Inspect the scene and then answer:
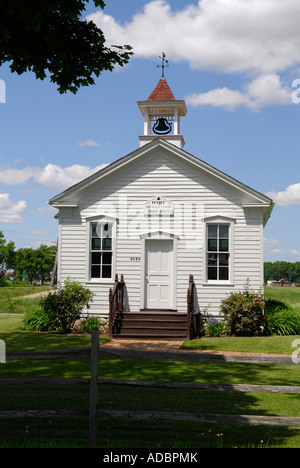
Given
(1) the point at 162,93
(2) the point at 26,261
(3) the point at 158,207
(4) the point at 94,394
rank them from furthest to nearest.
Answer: (2) the point at 26,261, (1) the point at 162,93, (3) the point at 158,207, (4) the point at 94,394

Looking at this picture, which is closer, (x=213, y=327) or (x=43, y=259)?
(x=213, y=327)

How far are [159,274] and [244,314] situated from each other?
3.29 m

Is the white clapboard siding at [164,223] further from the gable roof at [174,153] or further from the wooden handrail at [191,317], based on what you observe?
the wooden handrail at [191,317]

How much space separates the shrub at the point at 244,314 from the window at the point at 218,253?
994mm

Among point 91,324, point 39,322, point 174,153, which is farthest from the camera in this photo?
point 174,153

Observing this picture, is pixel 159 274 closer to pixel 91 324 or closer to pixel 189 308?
pixel 189 308

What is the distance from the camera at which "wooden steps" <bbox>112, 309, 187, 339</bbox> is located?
16.0m

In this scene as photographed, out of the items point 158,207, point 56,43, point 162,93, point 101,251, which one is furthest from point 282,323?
point 56,43

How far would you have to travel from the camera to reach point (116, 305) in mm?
16781

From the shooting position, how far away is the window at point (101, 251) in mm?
17891

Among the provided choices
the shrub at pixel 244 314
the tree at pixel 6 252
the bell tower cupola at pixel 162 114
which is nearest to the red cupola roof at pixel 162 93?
the bell tower cupola at pixel 162 114
